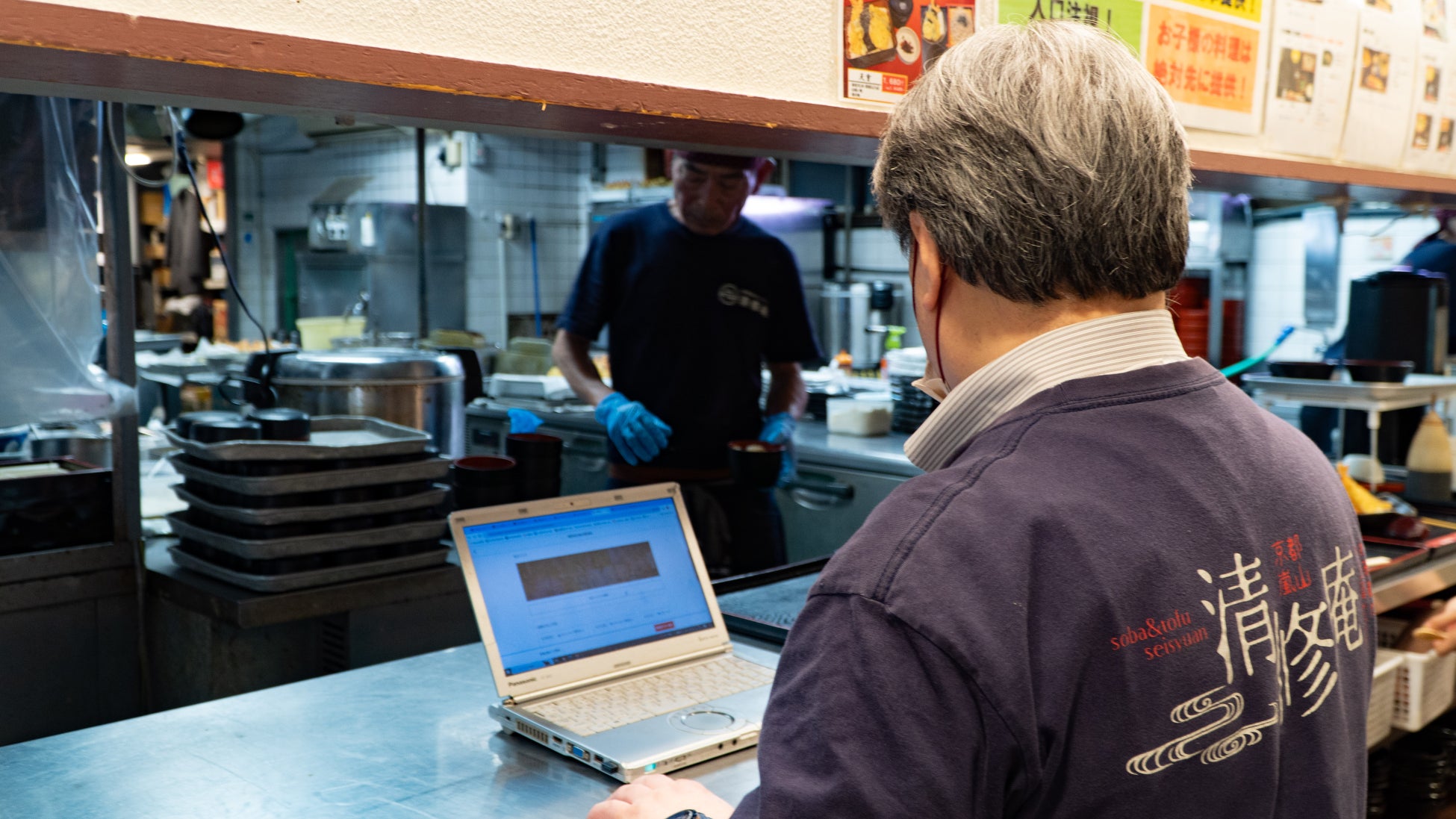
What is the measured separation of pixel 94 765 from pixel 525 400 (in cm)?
355

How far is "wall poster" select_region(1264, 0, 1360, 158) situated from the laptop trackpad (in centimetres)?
148

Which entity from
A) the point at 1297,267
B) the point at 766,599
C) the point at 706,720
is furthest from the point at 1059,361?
the point at 1297,267

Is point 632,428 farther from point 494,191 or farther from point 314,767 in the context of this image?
point 494,191

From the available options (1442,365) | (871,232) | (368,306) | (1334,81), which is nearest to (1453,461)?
(1442,365)

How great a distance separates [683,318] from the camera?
3014 mm

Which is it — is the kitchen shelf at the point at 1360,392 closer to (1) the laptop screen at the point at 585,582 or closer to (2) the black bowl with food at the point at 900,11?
(2) the black bowl with food at the point at 900,11

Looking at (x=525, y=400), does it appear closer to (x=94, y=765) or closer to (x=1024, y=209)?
(x=94, y=765)

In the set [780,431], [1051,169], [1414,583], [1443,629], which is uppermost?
[1051,169]

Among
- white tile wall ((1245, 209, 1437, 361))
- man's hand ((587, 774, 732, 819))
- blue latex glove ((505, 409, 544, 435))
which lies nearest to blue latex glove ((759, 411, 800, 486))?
blue latex glove ((505, 409, 544, 435))

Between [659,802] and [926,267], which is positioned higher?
[926,267]

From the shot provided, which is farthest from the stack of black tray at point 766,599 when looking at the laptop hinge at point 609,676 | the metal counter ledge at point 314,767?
the metal counter ledge at point 314,767

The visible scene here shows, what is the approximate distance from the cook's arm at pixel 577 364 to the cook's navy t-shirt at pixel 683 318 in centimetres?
4

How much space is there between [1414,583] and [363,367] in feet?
6.99

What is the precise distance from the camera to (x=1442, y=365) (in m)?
3.23
